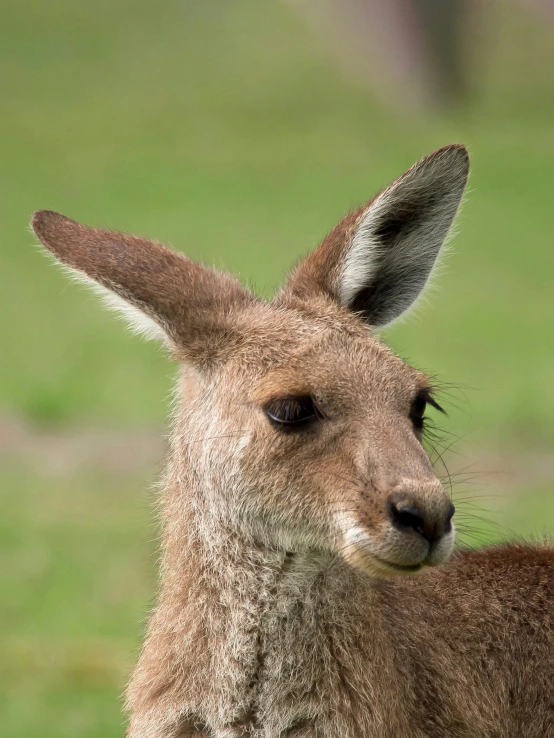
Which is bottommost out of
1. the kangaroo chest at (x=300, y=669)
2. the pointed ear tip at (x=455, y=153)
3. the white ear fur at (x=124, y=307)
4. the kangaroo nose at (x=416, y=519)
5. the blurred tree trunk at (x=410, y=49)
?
the kangaroo chest at (x=300, y=669)

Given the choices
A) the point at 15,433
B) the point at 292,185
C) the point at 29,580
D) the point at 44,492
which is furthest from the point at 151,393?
the point at 292,185

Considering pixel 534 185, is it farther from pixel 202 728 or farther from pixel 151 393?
pixel 202 728

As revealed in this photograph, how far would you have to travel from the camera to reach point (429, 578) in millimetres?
5309

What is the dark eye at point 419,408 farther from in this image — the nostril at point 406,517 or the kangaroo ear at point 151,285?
the kangaroo ear at point 151,285

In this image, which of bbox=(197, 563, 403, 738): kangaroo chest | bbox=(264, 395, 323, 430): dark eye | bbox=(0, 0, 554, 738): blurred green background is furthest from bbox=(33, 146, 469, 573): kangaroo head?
bbox=(0, 0, 554, 738): blurred green background

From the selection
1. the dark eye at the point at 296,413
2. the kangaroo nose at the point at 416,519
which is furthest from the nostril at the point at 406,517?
the dark eye at the point at 296,413

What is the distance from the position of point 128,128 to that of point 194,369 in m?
26.5

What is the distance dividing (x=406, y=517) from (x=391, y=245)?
4.61ft

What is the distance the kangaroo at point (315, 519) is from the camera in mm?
4469

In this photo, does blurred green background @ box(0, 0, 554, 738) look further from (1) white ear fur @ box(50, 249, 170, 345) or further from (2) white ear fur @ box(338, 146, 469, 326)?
(1) white ear fur @ box(50, 249, 170, 345)

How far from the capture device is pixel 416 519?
165 inches

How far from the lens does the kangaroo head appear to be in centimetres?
432

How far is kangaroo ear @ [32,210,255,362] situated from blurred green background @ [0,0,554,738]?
1174mm

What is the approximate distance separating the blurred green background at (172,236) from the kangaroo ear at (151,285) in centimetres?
117
